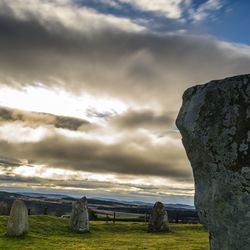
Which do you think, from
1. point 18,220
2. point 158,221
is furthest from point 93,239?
point 158,221

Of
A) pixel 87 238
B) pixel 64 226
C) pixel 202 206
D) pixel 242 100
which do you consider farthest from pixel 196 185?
pixel 64 226

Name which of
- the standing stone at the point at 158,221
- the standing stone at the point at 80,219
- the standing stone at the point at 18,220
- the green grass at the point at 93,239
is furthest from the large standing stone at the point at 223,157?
the standing stone at the point at 158,221

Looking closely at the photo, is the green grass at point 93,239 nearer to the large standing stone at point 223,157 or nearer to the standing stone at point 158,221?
the standing stone at point 158,221

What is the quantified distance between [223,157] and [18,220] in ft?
91.1

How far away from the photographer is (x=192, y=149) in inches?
431

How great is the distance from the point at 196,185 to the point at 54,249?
68.6ft

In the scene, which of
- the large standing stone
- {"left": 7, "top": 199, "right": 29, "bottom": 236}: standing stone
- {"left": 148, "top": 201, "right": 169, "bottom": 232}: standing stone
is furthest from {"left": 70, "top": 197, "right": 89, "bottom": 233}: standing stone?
the large standing stone

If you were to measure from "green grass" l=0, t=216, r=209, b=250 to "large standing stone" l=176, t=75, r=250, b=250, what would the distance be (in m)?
21.2

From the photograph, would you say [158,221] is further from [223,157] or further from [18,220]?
[223,157]

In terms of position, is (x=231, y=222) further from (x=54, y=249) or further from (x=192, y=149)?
(x=54, y=249)

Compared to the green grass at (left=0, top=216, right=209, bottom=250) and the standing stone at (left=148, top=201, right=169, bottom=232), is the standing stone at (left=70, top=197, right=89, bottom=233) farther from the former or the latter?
the standing stone at (left=148, top=201, right=169, bottom=232)

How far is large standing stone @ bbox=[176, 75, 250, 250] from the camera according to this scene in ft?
32.3

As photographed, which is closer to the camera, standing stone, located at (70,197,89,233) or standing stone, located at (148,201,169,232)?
standing stone, located at (70,197,89,233)

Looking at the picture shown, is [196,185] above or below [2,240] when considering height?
above
